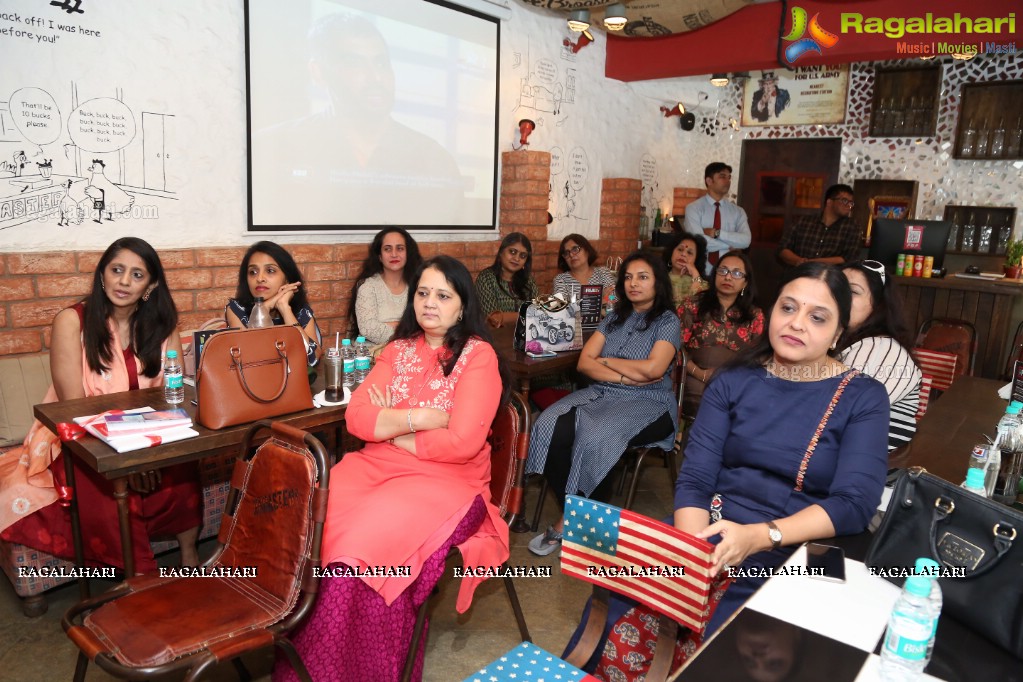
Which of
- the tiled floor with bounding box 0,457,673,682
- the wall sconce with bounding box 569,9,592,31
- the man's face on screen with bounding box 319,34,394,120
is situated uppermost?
the wall sconce with bounding box 569,9,592,31

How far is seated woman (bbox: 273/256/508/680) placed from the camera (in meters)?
1.91

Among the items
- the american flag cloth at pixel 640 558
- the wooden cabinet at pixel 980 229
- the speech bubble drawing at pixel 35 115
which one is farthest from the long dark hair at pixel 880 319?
the wooden cabinet at pixel 980 229

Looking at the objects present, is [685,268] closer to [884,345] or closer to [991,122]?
[884,345]

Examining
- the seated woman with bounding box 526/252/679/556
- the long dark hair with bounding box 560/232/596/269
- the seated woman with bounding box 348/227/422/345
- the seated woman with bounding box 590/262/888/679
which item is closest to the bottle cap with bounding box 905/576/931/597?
the seated woman with bounding box 590/262/888/679

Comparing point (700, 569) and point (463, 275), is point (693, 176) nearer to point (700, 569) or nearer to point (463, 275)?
point (463, 275)

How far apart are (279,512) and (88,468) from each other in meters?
1.02

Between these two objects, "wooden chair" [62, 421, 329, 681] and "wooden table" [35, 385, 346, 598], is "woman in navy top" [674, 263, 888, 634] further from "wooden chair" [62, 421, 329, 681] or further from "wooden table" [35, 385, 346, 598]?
"wooden table" [35, 385, 346, 598]

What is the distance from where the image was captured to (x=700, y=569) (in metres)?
1.37

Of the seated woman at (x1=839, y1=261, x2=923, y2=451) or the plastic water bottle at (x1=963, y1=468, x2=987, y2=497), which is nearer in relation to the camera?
the plastic water bottle at (x1=963, y1=468, x2=987, y2=497)

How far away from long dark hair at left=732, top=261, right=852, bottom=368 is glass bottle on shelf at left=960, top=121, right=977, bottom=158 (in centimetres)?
565

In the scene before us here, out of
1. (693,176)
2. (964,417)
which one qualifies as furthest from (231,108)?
(693,176)

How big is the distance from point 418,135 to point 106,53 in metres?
1.81

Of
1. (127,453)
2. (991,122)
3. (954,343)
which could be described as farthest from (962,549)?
(991,122)

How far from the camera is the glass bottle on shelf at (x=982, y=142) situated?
6262 millimetres
